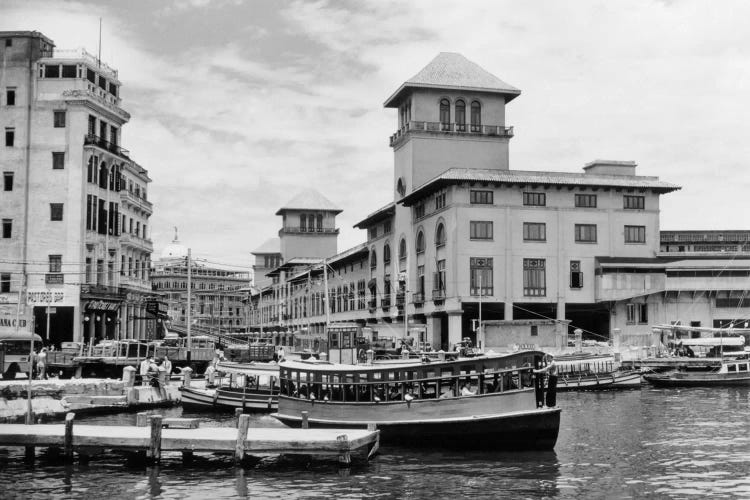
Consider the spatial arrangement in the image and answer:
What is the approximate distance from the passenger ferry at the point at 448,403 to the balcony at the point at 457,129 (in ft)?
217

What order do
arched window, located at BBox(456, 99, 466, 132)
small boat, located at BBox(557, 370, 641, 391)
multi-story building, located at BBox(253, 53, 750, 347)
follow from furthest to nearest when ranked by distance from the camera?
arched window, located at BBox(456, 99, 466, 132)
multi-story building, located at BBox(253, 53, 750, 347)
small boat, located at BBox(557, 370, 641, 391)

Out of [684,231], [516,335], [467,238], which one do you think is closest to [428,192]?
[467,238]

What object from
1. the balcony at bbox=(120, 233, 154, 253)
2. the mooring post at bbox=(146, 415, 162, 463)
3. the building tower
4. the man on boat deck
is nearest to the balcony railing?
the balcony at bbox=(120, 233, 154, 253)

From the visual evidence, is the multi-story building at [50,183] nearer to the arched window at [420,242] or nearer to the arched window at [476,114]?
the arched window at [420,242]

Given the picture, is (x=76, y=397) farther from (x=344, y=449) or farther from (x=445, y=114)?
(x=445, y=114)

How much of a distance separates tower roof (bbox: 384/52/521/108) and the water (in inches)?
2628

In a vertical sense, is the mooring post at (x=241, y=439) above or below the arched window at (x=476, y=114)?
below

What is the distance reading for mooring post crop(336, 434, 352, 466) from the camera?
30766 millimetres

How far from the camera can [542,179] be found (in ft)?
297

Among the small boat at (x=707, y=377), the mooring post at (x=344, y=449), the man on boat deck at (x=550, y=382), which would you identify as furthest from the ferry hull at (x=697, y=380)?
the mooring post at (x=344, y=449)

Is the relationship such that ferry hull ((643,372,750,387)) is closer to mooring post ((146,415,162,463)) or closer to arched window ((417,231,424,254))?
arched window ((417,231,424,254))

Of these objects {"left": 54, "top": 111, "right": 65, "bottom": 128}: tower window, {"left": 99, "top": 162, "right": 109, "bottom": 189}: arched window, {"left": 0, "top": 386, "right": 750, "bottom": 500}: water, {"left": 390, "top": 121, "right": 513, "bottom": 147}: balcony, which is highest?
{"left": 390, "top": 121, "right": 513, "bottom": 147}: balcony

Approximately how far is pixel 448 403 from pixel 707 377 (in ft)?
144

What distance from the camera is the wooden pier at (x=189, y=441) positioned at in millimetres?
30828
